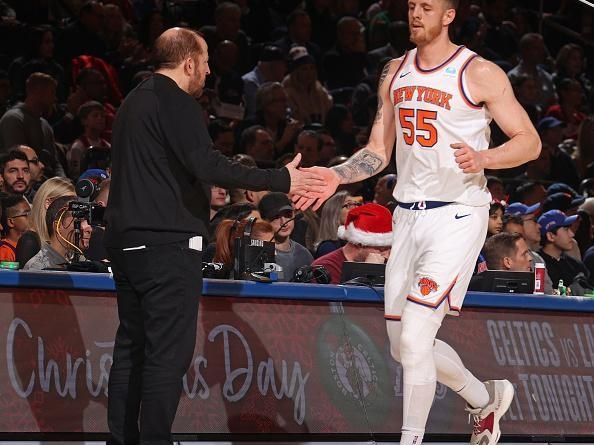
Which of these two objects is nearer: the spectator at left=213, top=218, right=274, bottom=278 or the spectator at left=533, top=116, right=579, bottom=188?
the spectator at left=213, top=218, right=274, bottom=278

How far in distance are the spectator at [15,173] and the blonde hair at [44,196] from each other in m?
1.22

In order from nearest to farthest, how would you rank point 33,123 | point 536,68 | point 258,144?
point 33,123 → point 258,144 → point 536,68

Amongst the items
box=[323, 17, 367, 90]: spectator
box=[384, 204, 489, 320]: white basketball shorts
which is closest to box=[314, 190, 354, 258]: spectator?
box=[384, 204, 489, 320]: white basketball shorts

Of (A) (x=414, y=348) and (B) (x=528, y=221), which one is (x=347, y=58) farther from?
(A) (x=414, y=348)

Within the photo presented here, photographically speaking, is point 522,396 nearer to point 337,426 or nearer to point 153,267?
point 337,426

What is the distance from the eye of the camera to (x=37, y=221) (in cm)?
786

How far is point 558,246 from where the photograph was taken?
10734 mm

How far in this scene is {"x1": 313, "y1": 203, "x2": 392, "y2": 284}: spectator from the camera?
334 inches

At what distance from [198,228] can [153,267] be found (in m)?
0.28

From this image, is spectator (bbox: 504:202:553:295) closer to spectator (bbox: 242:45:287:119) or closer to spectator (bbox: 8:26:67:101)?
spectator (bbox: 242:45:287:119)

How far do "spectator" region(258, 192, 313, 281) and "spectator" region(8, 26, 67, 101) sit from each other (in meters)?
3.87

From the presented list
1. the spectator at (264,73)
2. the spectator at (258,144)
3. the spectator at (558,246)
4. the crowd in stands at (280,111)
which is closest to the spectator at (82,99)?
the crowd in stands at (280,111)

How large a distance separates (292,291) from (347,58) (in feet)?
26.4

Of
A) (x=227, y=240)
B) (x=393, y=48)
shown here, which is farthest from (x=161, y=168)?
(x=393, y=48)
